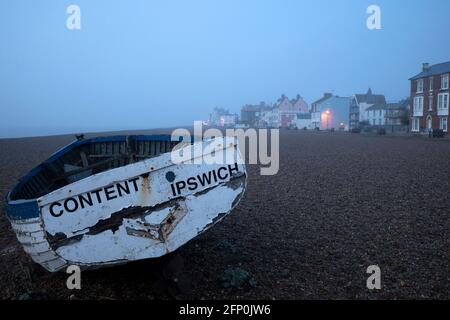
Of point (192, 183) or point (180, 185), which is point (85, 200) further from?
point (192, 183)

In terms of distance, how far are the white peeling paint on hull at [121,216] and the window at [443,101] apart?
49.2 meters

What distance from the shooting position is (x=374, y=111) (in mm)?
85312

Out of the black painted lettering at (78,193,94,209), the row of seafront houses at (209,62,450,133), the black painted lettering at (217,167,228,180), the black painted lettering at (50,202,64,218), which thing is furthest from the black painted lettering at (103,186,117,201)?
the row of seafront houses at (209,62,450,133)

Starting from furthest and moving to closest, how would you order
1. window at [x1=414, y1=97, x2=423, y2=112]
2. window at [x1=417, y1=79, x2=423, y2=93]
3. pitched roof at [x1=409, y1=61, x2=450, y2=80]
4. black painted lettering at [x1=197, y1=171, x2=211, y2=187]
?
window at [x1=417, y1=79, x2=423, y2=93], window at [x1=414, y1=97, x2=423, y2=112], pitched roof at [x1=409, y1=61, x2=450, y2=80], black painted lettering at [x1=197, y1=171, x2=211, y2=187]

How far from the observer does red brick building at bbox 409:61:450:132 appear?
44.6m

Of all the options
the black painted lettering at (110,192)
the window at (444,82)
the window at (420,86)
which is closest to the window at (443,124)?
the window at (444,82)

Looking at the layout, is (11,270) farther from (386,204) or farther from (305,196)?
(386,204)

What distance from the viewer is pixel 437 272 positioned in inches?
214

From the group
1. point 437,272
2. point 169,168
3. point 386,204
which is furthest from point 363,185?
point 169,168

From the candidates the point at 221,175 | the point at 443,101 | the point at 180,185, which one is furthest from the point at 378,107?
the point at 180,185

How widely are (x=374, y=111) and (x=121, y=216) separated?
90581mm

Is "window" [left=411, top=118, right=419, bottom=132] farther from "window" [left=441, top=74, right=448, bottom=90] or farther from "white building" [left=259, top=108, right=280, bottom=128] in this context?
"white building" [left=259, top=108, right=280, bottom=128]

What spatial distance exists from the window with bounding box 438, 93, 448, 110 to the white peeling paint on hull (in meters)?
49.2

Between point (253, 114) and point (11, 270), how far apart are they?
13350cm
